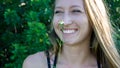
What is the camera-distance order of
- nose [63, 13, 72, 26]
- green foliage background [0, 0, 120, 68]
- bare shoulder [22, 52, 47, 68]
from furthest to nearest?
green foliage background [0, 0, 120, 68] → bare shoulder [22, 52, 47, 68] → nose [63, 13, 72, 26]

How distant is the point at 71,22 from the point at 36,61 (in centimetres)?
68

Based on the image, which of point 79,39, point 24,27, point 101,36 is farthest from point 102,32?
point 24,27

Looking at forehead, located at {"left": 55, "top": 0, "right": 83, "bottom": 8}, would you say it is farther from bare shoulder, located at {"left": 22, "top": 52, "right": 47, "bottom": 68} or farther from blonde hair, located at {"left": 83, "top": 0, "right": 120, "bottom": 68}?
bare shoulder, located at {"left": 22, "top": 52, "right": 47, "bottom": 68}

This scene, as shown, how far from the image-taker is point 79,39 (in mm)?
3617

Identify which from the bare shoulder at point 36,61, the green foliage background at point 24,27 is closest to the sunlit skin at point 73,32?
the bare shoulder at point 36,61

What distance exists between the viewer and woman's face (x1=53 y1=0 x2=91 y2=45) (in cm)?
356

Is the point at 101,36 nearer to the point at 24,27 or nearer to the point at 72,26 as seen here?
the point at 72,26

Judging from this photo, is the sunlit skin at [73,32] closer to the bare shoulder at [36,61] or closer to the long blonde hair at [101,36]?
the long blonde hair at [101,36]

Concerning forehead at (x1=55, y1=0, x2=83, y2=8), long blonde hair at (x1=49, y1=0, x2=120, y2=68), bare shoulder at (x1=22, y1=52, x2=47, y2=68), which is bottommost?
bare shoulder at (x1=22, y1=52, x2=47, y2=68)

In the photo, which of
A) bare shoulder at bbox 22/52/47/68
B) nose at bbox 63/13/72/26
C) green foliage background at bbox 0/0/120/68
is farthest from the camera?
green foliage background at bbox 0/0/120/68

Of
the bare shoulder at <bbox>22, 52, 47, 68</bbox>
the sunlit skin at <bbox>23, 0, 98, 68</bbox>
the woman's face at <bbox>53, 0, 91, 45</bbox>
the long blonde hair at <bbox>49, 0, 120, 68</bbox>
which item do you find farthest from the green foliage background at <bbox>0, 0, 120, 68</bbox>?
the woman's face at <bbox>53, 0, 91, 45</bbox>

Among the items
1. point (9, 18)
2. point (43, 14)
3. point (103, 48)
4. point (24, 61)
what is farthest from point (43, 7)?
point (103, 48)

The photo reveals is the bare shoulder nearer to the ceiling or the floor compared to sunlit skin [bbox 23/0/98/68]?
nearer to the floor

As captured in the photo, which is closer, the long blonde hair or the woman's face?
the woman's face
